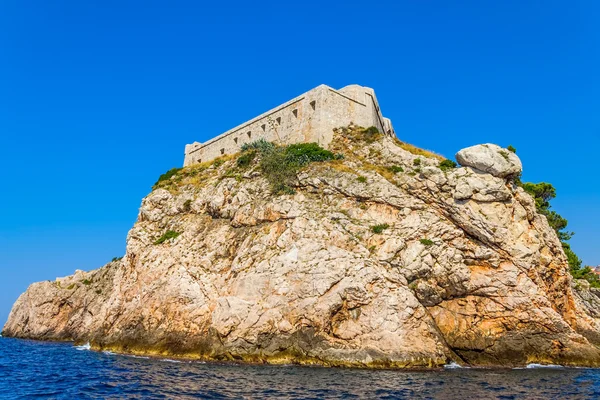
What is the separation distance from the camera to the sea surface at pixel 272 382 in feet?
57.1

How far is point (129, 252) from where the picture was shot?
38.6 meters

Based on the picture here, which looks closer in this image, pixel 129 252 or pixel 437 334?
pixel 437 334

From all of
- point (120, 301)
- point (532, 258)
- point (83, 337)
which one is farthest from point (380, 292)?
point (83, 337)

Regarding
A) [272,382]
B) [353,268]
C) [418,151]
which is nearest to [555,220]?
[418,151]

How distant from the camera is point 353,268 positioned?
28094 mm

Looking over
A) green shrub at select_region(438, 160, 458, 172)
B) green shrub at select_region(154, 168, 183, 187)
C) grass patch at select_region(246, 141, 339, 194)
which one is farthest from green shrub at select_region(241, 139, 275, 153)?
green shrub at select_region(438, 160, 458, 172)

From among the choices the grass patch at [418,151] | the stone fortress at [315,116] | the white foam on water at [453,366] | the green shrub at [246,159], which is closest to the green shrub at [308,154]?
the stone fortress at [315,116]

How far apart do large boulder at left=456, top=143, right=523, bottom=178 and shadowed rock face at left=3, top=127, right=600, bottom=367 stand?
39.1 inches

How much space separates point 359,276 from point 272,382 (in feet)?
33.2

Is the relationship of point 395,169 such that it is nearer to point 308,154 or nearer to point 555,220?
point 308,154

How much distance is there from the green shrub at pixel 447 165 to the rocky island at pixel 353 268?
163 mm

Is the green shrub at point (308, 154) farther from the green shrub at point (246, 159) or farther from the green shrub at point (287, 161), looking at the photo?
the green shrub at point (246, 159)

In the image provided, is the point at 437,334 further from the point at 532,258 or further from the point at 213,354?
the point at 213,354

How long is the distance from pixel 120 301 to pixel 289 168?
59.8 ft
